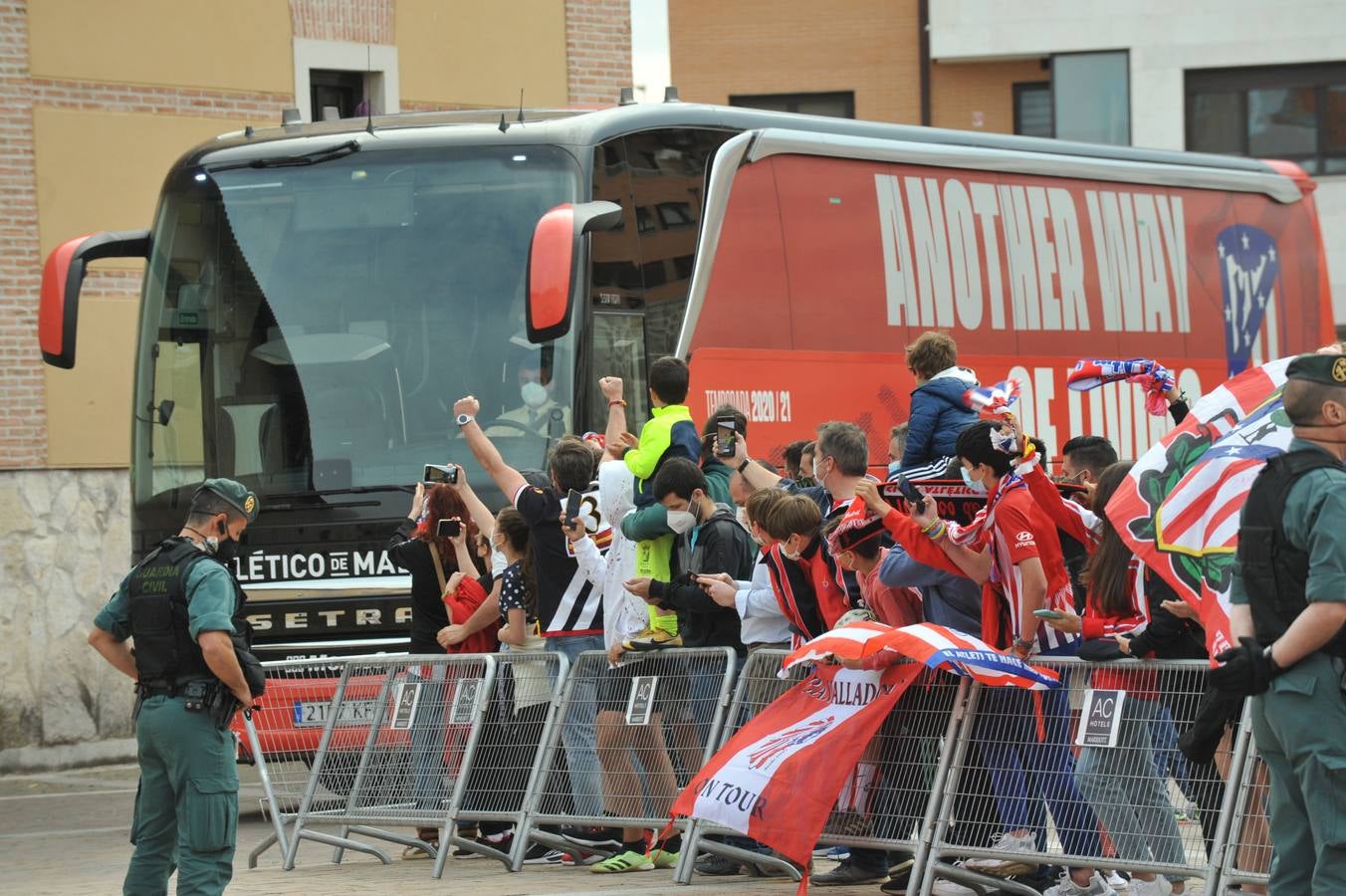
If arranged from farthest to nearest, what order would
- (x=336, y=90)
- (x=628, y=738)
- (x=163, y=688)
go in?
1. (x=336, y=90)
2. (x=628, y=738)
3. (x=163, y=688)

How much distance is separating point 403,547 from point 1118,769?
15.9 feet

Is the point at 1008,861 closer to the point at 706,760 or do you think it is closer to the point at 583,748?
the point at 706,760

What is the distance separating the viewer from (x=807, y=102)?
35688 mm

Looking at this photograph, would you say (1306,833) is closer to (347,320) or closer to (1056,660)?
(1056,660)

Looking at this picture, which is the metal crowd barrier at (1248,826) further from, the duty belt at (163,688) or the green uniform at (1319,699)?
the duty belt at (163,688)

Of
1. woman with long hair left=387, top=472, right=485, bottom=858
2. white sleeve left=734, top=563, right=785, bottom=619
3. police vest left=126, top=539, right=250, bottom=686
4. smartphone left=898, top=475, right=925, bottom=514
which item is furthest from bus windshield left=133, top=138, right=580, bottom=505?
police vest left=126, top=539, right=250, bottom=686

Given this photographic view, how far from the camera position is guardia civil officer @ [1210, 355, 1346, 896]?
20.0 ft

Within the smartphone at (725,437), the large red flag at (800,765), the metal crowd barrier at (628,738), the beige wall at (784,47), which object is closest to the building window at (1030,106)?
the beige wall at (784,47)

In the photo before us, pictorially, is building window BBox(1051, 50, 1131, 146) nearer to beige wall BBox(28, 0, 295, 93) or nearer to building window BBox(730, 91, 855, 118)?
building window BBox(730, 91, 855, 118)

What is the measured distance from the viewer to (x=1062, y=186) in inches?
645

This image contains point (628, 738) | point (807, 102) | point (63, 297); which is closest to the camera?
point (628, 738)

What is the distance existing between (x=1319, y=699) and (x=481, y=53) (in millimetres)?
16841

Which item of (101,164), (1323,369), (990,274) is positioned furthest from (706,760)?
(101,164)

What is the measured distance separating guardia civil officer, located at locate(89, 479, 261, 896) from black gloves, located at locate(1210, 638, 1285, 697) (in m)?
3.78
